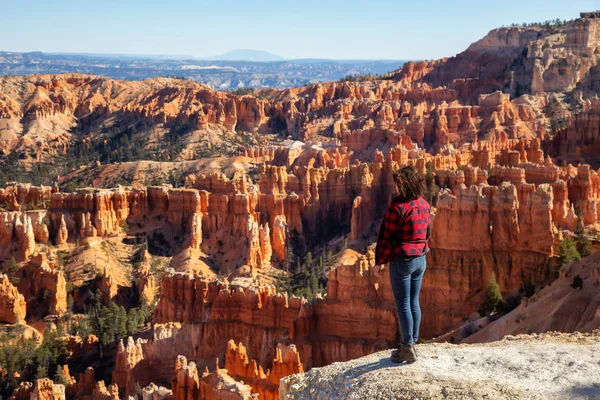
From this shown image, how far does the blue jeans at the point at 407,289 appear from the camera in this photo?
1429cm

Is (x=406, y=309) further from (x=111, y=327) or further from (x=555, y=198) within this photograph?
(x=111, y=327)

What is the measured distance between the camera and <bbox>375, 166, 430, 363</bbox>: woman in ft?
46.8

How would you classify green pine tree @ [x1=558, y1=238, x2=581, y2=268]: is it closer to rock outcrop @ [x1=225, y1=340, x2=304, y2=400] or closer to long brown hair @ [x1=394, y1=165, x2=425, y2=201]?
rock outcrop @ [x1=225, y1=340, x2=304, y2=400]

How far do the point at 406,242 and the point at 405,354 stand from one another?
208 cm

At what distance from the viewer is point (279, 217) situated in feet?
234

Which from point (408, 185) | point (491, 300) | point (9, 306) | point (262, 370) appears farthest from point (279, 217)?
point (408, 185)

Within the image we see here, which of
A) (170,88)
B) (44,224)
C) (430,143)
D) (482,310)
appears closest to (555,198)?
(482,310)

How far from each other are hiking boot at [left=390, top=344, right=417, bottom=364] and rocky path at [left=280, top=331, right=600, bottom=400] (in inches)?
5.0

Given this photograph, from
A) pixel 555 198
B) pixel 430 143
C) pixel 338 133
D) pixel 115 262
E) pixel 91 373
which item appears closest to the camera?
pixel 91 373

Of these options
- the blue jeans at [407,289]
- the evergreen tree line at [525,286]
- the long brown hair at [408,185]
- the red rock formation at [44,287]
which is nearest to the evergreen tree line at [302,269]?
the evergreen tree line at [525,286]

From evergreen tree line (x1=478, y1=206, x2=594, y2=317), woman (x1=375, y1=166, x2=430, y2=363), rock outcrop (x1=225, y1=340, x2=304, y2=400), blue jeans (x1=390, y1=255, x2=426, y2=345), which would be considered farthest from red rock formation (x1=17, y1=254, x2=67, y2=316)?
woman (x1=375, y1=166, x2=430, y2=363)

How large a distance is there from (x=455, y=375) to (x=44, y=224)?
202ft

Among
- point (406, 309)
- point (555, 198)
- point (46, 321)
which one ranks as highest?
point (406, 309)

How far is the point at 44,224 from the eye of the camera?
70562 mm
